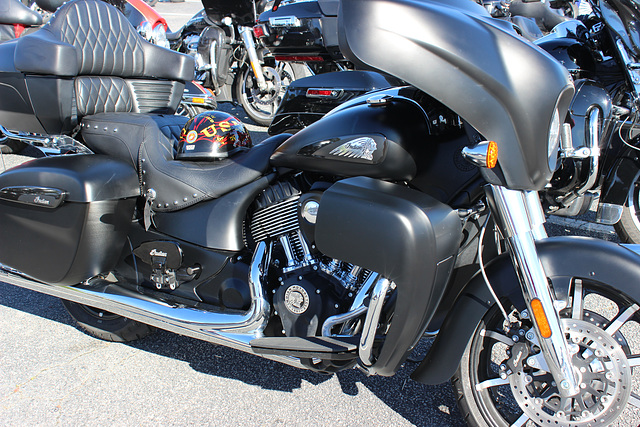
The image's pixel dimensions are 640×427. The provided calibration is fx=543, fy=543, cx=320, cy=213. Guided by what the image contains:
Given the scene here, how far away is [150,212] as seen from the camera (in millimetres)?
2342

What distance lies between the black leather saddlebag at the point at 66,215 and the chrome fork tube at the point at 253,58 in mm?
4316

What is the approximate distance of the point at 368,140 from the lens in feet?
5.57

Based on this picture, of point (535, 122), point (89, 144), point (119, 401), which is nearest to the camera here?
point (535, 122)

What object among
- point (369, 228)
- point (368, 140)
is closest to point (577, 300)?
point (369, 228)

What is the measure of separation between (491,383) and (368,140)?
914 mm

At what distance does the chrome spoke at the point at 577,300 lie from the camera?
164cm

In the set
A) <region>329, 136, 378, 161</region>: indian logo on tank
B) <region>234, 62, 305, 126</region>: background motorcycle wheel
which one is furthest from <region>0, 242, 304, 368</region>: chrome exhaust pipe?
<region>234, 62, 305, 126</region>: background motorcycle wheel

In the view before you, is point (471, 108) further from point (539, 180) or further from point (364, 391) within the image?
point (364, 391)

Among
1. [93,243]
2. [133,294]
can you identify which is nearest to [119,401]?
[133,294]

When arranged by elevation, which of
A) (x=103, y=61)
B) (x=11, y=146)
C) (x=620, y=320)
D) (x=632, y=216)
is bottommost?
(x=11, y=146)

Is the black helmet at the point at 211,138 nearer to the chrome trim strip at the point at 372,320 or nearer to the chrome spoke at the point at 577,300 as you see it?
the chrome trim strip at the point at 372,320

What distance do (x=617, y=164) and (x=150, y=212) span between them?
292 centimetres

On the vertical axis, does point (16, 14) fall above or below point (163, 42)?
above

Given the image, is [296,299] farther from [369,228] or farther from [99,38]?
[99,38]
